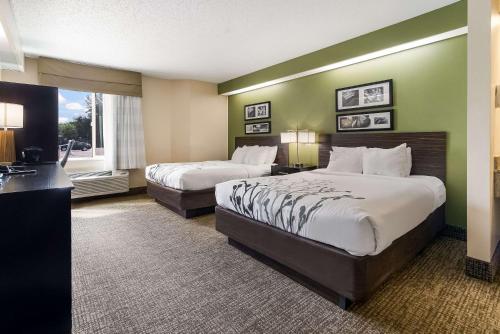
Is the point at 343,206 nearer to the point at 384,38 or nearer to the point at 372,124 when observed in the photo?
the point at 372,124

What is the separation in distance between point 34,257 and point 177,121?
506 centimetres

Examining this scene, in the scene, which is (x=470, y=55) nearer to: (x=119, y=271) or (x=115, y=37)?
(x=119, y=271)

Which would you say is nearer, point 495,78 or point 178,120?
point 495,78

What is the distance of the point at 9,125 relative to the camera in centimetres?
245

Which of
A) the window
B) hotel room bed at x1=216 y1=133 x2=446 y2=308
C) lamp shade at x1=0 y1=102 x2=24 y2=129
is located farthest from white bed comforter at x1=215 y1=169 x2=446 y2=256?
the window

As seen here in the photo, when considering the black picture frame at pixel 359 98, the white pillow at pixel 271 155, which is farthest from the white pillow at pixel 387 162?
the white pillow at pixel 271 155

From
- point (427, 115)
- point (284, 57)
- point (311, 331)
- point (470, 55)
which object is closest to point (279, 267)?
point (311, 331)

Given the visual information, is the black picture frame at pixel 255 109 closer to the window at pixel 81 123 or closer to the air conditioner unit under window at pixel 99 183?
the air conditioner unit under window at pixel 99 183

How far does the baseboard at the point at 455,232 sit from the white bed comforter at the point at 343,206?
44cm

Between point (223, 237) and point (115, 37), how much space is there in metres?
3.08

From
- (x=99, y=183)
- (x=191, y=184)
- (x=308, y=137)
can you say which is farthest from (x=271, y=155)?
(x=99, y=183)

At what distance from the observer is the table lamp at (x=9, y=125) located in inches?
94.4

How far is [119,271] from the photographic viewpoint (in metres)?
2.34

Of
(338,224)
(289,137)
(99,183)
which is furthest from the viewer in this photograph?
(99,183)
